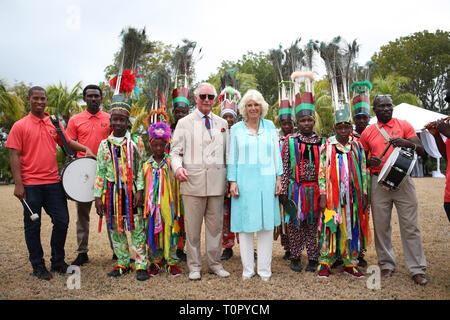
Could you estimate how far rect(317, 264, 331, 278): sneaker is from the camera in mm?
4543

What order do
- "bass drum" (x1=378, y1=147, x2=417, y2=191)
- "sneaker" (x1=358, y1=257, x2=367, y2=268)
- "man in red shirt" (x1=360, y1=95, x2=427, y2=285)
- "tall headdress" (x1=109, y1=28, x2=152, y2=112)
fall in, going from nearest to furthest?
"bass drum" (x1=378, y1=147, x2=417, y2=191), "man in red shirt" (x1=360, y1=95, x2=427, y2=285), "tall headdress" (x1=109, y1=28, x2=152, y2=112), "sneaker" (x1=358, y1=257, x2=367, y2=268)

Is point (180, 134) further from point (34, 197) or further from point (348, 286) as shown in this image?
point (348, 286)

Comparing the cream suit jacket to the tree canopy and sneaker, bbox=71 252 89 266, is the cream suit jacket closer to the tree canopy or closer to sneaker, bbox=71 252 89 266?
sneaker, bbox=71 252 89 266

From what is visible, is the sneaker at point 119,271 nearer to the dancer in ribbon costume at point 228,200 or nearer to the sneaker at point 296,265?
the dancer in ribbon costume at point 228,200

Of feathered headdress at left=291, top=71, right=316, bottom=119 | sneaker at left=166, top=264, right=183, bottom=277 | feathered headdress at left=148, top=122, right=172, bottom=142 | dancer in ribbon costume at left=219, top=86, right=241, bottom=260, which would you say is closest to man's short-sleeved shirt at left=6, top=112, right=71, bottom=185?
feathered headdress at left=148, top=122, right=172, bottom=142

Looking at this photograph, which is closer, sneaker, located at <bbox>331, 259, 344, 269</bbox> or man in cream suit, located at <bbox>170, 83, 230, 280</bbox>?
man in cream suit, located at <bbox>170, 83, 230, 280</bbox>

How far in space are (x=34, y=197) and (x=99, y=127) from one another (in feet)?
4.75

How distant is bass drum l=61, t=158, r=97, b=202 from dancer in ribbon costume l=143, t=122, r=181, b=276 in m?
0.80

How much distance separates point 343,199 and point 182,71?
3.35 m

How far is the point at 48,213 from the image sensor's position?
480 cm

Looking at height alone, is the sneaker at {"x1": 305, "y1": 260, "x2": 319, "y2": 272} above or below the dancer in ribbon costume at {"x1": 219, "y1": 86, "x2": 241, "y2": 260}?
below

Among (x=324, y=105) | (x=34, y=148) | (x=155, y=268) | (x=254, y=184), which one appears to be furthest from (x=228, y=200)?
(x=324, y=105)

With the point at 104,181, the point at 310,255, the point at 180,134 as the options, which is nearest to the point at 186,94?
the point at 180,134

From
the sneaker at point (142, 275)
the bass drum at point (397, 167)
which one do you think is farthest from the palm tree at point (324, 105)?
the sneaker at point (142, 275)
